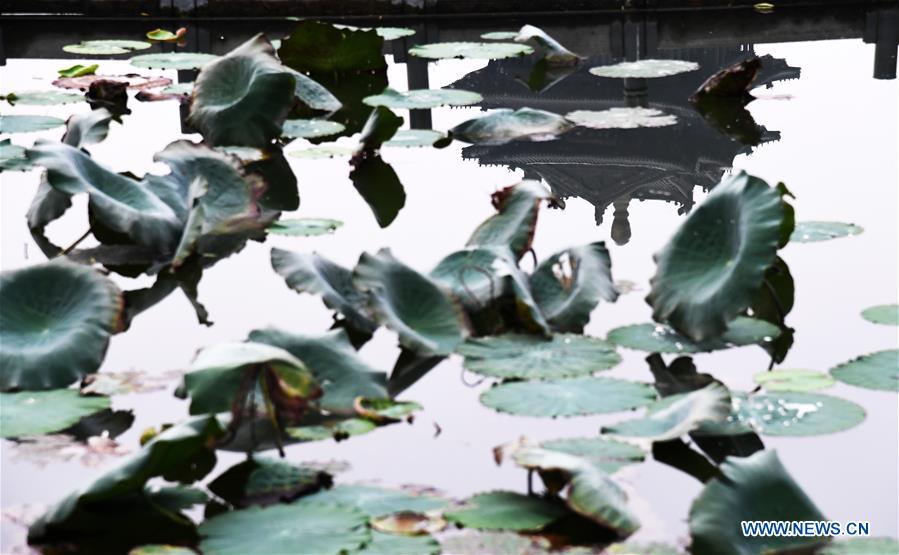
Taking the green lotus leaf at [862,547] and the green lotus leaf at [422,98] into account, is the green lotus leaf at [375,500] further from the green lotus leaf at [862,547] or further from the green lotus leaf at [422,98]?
Result: the green lotus leaf at [422,98]

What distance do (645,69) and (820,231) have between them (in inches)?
133

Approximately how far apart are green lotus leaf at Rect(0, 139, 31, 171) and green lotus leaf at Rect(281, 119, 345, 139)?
1.21m

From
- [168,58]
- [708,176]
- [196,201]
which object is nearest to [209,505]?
[196,201]

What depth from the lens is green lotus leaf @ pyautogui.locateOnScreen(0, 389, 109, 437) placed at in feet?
11.3

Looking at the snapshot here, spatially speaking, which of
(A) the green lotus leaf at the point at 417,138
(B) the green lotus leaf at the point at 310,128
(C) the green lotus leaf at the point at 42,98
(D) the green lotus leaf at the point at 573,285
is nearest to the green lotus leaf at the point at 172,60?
(C) the green lotus leaf at the point at 42,98

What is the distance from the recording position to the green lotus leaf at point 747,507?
274cm

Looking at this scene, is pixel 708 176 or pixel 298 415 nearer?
pixel 298 415

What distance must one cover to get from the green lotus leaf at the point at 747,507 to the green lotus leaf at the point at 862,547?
30mm

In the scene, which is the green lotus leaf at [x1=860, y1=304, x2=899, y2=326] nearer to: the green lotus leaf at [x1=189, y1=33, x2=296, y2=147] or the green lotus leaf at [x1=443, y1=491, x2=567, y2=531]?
the green lotus leaf at [x1=443, y1=491, x2=567, y2=531]

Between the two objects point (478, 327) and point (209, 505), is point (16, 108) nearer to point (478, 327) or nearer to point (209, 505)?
point (478, 327)

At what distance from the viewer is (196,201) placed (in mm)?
4688

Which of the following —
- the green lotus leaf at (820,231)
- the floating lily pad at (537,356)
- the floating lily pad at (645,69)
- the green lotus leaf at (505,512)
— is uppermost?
the floating lily pad at (645,69)

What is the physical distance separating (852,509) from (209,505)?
1413 mm

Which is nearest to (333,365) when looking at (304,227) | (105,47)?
(304,227)
